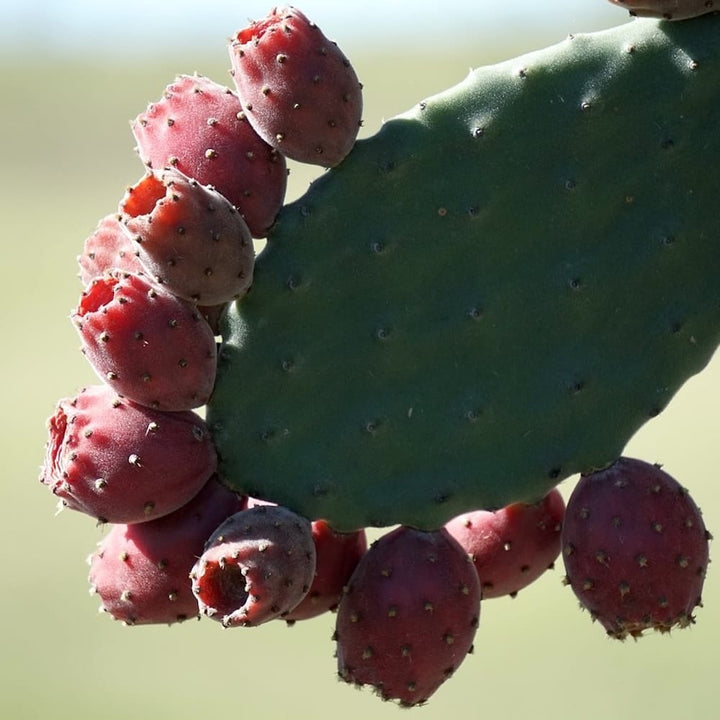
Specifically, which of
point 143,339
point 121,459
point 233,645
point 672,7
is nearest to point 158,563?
point 121,459

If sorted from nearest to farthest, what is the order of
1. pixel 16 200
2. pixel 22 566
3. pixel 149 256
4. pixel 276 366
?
pixel 149 256
pixel 276 366
pixel 22 566
pixel 16 200

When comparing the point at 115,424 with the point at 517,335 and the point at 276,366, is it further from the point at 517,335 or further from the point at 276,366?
the point at 517,335

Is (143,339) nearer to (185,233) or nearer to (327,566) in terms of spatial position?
(185,233)

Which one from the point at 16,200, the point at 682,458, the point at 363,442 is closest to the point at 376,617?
the point at 363,442

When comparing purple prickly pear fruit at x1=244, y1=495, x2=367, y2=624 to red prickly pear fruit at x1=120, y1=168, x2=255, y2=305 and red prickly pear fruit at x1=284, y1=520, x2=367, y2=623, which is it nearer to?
red prickly pear fruit at x1=284, y1=520, x2=367, y2=623

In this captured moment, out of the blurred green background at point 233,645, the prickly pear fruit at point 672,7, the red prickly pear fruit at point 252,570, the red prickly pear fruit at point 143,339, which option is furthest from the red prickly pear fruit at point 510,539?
the blurred green background at point 233,645
